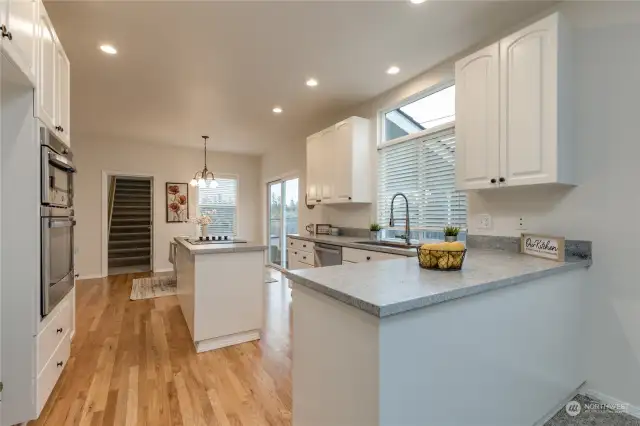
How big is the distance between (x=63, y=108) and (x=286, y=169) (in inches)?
155

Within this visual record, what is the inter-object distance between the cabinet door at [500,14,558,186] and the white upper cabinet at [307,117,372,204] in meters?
1.81

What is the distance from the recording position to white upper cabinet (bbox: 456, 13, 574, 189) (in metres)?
1.82

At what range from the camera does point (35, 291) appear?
1.60 meters

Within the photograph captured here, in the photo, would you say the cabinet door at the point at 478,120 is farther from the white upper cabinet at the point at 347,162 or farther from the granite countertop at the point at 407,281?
the white upper cabinet at the point at 347,162

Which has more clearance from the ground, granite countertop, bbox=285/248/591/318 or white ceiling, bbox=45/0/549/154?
white ceiling, bbox=45/0/549/154

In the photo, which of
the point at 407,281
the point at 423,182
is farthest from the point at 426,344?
the point at 423,182

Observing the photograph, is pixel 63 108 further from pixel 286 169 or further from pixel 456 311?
pixel 286 169

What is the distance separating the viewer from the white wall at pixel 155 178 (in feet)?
17.9

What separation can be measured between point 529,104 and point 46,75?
119 inches

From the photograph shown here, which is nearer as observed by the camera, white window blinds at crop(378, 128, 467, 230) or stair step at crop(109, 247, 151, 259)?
white window blinds at crop(378, 128, 467, 230)

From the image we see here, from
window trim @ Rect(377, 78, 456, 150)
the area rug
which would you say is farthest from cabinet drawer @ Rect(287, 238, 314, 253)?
the area rug

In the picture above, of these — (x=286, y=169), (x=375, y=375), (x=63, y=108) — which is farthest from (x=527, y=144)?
(x=286, y=169)
